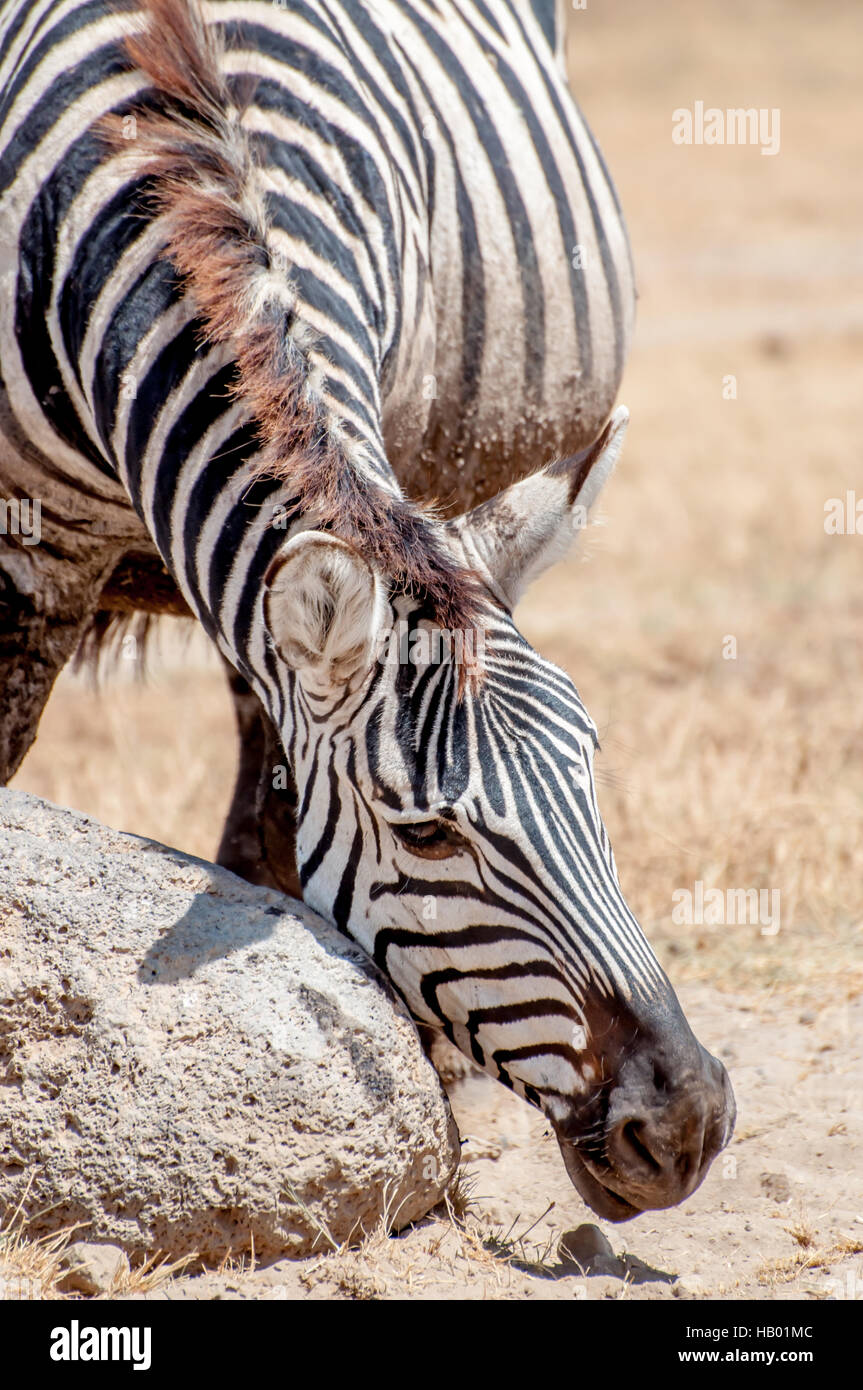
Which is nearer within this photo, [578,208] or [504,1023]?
[504,1023]

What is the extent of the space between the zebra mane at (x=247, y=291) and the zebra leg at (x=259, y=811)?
1.10m

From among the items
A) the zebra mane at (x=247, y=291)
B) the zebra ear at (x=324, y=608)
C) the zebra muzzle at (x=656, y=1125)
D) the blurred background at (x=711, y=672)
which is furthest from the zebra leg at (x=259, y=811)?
the zebra muzzle at (x=656, y=1125)

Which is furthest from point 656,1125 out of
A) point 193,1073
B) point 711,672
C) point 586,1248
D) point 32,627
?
point 711,672

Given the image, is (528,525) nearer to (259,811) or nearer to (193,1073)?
(193,1073)

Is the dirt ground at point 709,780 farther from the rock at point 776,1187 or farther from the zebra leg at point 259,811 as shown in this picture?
the zebra leg at point 259,811

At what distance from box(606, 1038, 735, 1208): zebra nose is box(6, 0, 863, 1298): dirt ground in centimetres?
42

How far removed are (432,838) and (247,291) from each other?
1198 millimetres

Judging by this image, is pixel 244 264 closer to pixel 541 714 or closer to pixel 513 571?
pixel 513 571

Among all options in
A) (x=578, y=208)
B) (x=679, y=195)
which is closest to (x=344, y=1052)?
(x=578, y=208)

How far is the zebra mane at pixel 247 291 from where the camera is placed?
9.16ft

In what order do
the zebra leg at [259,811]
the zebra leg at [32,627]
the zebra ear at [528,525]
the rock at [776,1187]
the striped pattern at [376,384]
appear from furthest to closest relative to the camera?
1. the zebra leg at [259,811]
2. the zebra leg at [32,627]
3. the rock at [776,1187]
4. the zebra ear at [528,525]
5. the striped pattern at [376,384]

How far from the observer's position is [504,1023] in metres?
2.81

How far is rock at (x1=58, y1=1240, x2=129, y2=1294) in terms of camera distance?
283 cm
